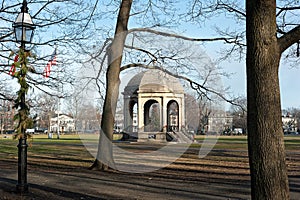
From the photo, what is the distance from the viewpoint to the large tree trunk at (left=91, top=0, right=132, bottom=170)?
45.8 feet

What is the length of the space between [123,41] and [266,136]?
10136mm

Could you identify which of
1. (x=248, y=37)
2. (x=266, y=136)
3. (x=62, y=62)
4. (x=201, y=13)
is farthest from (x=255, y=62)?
(x=62, y=62)

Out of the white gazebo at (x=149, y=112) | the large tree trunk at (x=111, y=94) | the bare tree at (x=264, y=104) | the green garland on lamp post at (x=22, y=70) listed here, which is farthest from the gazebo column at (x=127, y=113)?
the bare tree at (x=264, y=104)

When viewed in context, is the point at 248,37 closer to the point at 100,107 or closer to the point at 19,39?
the point at 19,39

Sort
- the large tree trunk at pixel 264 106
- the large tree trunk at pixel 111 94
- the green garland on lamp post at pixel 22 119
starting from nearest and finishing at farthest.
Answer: the large tree trunk at pixel 264 106 → the green garland on lamp post at pixel 22 119 → the large tree trunk at pixel 111 94

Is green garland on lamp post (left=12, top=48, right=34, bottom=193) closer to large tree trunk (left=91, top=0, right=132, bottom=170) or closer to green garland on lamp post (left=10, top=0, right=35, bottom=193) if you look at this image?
green garland on lamp post (left=10, top=0, right=35, bottom=193)

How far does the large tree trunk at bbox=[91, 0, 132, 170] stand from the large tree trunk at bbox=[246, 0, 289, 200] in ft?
29.5

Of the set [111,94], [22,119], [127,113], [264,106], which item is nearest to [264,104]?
[264,106]

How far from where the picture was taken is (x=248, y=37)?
5.57 m

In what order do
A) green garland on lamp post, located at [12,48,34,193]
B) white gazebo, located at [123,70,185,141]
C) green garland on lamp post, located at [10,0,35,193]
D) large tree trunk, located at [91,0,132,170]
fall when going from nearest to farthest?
green garland on lamp post, located at [12,48,34,193] → green garland on lamp post, located at [10,0,35,193] → large tree trunk, located at [91,0,132,170] → white gazebo, located at [123,70,185,141]

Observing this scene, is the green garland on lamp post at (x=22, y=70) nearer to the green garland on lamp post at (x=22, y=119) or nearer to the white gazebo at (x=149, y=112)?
the green garland on lamp post at (x=22, y=119)

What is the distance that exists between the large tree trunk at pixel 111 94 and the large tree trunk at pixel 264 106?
29.5 feet

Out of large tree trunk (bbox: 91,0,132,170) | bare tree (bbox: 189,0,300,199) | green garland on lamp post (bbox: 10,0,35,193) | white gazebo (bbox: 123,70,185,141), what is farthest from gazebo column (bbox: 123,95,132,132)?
bare tree (bbox: 189,0,300,199)

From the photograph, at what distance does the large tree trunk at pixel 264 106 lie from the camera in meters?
5.18
